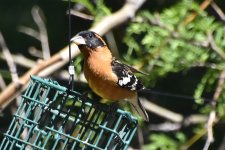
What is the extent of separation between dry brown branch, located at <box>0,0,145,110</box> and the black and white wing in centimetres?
62

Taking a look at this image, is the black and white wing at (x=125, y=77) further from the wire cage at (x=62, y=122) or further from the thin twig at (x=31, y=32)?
the thin twig at (x=31, y=32)

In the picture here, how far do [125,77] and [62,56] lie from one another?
0.71 meters

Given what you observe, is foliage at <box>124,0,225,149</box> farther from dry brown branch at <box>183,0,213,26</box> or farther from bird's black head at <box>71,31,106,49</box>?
bird's black head at <box>71,31,106,49</box>

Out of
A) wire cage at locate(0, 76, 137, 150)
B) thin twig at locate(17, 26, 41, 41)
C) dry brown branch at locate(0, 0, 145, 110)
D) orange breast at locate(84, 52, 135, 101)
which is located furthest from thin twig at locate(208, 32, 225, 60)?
thin twig at locate(17, 26, 41, 41)

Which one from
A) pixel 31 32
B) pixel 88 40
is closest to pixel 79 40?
pixel 88 40

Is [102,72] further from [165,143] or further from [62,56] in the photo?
[165,143]

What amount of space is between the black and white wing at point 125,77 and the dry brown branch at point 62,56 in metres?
0.62

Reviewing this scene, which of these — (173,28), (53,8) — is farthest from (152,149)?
(53,8)

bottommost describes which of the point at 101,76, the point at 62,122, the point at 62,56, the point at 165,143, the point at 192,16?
the point at 62,122

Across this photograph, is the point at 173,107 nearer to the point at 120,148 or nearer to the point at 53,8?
the point at 53,8

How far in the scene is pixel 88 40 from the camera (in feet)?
15.0

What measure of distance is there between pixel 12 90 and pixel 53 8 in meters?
2.32

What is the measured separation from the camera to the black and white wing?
4.71 m

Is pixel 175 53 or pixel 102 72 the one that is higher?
pixel 175 53
